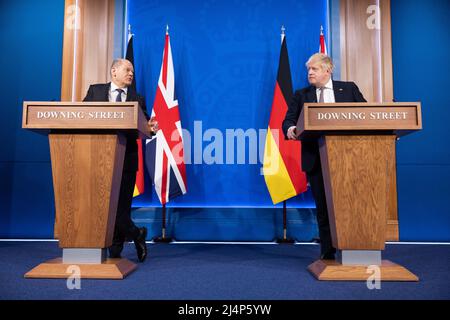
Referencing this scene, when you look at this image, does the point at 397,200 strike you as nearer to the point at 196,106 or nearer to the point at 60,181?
the point at 196,106

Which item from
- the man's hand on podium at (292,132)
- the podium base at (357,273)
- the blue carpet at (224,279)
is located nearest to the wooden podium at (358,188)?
the podium base at (357,273)

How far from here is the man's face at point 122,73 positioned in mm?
2674

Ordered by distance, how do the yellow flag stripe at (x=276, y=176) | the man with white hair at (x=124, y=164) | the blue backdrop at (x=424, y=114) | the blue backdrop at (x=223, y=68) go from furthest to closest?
the blue backdrop at (x=223, y=68) → the blue backdrop at (x=424, y=114) → the yellow flag stripe at (x=276, y=176) → the man with white hair at (x=124, y=164)

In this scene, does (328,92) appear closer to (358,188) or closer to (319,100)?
(319,100)

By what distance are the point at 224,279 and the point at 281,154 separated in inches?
71.6

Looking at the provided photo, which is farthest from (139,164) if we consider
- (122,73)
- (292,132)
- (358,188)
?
(358,188)

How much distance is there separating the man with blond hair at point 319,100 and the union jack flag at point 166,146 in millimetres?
1370

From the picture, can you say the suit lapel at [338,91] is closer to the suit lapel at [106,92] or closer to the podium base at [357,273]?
the podium base at [357,273]

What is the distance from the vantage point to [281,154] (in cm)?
374

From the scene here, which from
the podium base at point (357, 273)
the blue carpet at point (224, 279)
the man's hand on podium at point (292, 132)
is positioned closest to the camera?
the blue carpet at point (224, 279)

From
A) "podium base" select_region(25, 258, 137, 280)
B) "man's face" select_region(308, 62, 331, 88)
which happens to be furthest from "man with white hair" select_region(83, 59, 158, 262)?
"man's face" select_region(308, 62, 331, 88)

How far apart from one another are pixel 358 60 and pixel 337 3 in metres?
0.66

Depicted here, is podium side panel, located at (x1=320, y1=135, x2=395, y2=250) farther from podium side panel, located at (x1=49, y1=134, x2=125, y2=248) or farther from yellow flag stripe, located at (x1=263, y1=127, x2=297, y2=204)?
yellow flag stripe, located at (x1=263, y1=127, x2=297, y2=204)

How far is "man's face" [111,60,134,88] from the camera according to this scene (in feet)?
8.77
